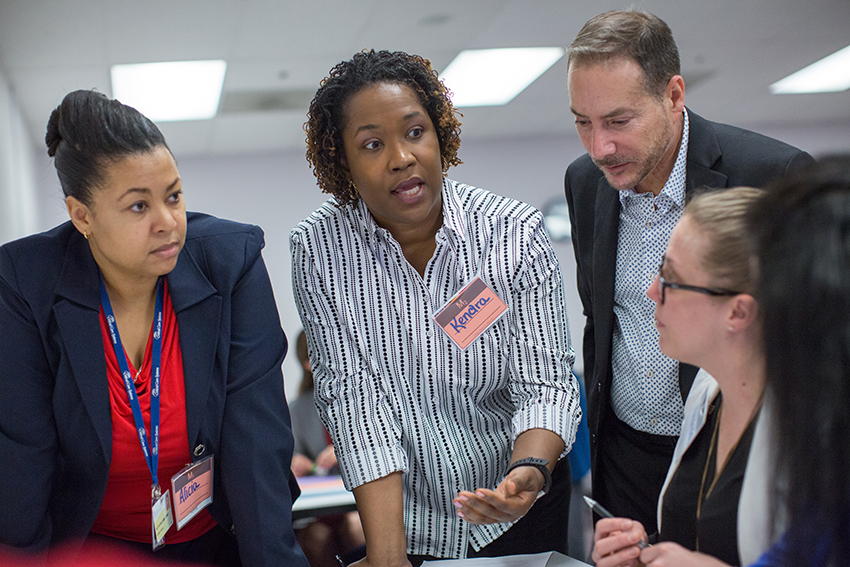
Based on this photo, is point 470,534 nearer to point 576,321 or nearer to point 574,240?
point 574,240

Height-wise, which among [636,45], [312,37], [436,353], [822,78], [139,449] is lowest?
[139,449]

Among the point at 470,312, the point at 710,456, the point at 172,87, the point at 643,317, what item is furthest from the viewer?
the point at 172,87

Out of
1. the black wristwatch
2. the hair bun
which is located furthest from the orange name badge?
the hair bun

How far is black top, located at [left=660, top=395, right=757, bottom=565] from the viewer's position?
3.62 ft

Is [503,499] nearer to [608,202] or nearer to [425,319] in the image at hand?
[425,319]

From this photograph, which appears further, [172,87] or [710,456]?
[172,87]

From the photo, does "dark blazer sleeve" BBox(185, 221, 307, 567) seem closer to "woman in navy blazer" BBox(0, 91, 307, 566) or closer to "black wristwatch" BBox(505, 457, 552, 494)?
"woman in navy blazer" BBox(0, 91, 307, 566)

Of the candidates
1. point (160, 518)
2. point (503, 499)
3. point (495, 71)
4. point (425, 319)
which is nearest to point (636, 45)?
point (425, 319)

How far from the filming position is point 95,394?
51.1 inches

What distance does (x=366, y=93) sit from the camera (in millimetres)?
1502

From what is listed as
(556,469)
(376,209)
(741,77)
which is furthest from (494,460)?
(741,77)

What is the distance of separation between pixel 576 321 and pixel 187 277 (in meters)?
6.78

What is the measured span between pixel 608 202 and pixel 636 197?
0.10 meters

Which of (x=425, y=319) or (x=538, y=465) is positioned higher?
(x=425, y=319)
